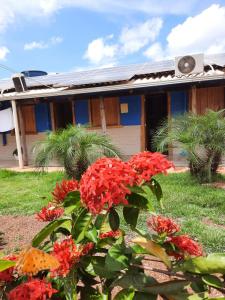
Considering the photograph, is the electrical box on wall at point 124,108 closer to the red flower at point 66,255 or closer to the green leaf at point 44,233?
the green leaf at point 44,233

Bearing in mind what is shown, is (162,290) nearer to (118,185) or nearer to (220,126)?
(118,185)

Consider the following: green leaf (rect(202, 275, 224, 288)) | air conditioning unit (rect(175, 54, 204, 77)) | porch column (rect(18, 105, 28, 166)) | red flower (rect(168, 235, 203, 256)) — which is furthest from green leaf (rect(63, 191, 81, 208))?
porch column (rect(18, 105, 28, 166))

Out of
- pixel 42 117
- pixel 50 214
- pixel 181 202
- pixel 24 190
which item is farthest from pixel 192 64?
pixel 50 214

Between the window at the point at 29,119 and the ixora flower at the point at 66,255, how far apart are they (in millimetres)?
11147

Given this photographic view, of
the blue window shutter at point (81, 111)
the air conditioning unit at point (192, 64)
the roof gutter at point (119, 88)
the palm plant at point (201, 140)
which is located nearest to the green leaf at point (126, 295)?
the palm plant at point (201, 140)

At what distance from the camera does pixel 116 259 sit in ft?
4.15

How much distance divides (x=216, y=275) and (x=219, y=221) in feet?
12.0

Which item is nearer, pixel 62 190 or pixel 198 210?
pixel 62 190

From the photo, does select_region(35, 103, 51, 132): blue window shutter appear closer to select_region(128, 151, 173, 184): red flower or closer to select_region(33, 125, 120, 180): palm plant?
select_region(33, 125, 120, 180): palm plant

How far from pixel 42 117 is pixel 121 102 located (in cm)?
294

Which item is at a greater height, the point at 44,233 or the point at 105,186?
the point at 105,186

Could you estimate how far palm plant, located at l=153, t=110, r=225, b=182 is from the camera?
700 centimetres

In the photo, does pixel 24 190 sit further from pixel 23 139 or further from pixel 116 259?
pixel 116 259

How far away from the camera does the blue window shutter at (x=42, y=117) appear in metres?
12.0
